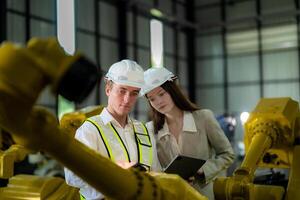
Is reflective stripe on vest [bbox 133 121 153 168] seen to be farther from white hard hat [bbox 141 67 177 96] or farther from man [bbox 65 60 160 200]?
white hard hat [bbox 141 67 177 96]

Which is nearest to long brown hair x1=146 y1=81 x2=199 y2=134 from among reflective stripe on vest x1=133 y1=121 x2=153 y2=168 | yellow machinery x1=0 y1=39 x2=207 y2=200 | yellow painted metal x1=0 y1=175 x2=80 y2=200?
reflective stripe on vest x1=133 y1=121 x2=153 y2=168

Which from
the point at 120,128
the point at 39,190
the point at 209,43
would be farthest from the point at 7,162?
the point at 209,43

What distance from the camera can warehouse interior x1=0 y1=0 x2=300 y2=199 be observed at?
465 inches

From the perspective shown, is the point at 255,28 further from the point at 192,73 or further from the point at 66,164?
the point at 66,164

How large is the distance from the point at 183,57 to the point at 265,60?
107 inches

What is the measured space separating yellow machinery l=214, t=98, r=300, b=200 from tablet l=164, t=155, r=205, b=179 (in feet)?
0.88

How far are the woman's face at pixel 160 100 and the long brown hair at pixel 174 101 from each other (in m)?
0.03

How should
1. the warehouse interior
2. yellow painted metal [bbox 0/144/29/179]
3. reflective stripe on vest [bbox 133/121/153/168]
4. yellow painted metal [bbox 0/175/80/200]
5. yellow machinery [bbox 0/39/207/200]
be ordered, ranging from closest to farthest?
1. yellow machinery [bbox 0/39/207/200]
2. yellow painted metal [bbox 0/175/80/200]
3. reflective stripe on vest [bbox 133/121/153/168]
4. yellow painted metal [bbox 0/144/29/179]
5. the warehouse interior

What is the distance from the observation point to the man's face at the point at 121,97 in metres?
2.09

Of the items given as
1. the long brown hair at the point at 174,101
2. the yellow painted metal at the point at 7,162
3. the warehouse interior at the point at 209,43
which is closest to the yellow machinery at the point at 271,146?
the long brown hair at the point at 174,101

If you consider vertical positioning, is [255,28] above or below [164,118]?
above

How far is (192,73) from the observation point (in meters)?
15.3

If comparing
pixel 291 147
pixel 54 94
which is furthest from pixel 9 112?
pixel 291 147

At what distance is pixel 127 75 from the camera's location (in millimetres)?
2080
